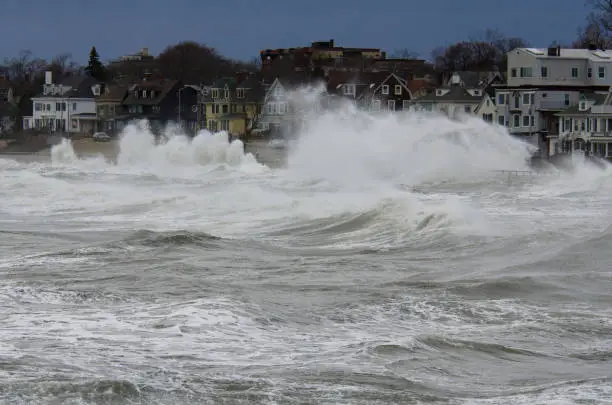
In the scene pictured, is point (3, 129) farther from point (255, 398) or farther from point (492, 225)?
point (255, 398)

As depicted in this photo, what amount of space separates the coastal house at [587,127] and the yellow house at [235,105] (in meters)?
29.9

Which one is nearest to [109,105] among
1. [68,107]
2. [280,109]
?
[68,107]

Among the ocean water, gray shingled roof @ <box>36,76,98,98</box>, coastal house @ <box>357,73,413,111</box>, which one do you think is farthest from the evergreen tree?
the ocean water

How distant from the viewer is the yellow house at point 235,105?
91625mm

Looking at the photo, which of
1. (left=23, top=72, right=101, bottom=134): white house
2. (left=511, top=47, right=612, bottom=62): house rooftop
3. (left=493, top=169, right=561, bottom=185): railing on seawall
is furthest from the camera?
(left=23, top=72, right=101, bottom=134): white house

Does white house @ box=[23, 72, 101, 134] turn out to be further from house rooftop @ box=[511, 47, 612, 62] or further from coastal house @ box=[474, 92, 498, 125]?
house rooftop @ box=[511, 47, 612, 62]

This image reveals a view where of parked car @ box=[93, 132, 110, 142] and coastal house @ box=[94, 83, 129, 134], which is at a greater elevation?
coastal house @ box=[94, 83, 129, 134]

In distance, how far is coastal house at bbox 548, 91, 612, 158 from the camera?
62.5m

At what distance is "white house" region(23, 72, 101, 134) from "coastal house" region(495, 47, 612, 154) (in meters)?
40.8

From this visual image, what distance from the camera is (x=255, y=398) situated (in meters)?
12.4

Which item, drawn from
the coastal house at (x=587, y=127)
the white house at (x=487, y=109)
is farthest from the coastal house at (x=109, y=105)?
the coastal house at (x=587, y=127)

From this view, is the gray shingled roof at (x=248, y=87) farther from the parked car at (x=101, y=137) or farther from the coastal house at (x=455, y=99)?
the coastal house at (x=455, y=99)

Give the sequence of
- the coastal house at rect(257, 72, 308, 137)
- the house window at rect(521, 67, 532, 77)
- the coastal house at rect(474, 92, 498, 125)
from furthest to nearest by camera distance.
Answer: the coastal house at rect(257, 72, 308, 137), the coastal house at rect(474, 92, 498, 125), the house window at rect(521, 67, 532, 77)

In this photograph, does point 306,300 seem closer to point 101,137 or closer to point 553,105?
point 553,105
